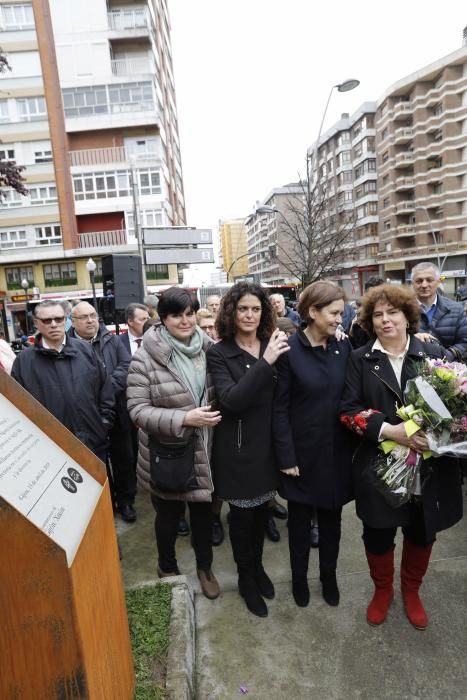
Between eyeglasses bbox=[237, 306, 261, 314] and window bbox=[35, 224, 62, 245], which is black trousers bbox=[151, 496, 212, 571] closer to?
eyeglasses bbox=[237, 306, 261, 314]

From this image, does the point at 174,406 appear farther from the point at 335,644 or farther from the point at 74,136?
the point at 74,136

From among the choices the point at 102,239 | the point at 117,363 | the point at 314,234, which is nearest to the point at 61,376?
the point at 117,363

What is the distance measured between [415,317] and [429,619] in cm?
181

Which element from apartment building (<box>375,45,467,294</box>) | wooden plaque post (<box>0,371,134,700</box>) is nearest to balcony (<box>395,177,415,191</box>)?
apartment building (<box>375,45,467,294</box>)

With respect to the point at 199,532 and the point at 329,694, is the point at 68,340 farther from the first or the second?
the point at 329,694

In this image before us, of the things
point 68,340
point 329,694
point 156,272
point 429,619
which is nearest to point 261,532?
point 329,694

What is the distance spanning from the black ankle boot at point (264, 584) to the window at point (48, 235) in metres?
29.5

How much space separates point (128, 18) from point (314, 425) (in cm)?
3451

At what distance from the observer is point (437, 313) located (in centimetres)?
360

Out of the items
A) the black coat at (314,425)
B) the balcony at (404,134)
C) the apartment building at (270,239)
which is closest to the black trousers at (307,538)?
the black coat at (314,425)

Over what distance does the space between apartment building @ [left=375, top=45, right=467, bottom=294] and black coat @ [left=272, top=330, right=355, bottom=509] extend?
42680mm

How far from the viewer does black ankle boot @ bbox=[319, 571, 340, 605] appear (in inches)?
106

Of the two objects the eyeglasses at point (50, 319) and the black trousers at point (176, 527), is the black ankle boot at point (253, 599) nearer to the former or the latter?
the black trousers at point (176, 527)

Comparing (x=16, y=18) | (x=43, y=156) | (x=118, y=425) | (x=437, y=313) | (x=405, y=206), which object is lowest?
(x=118, y=425)
